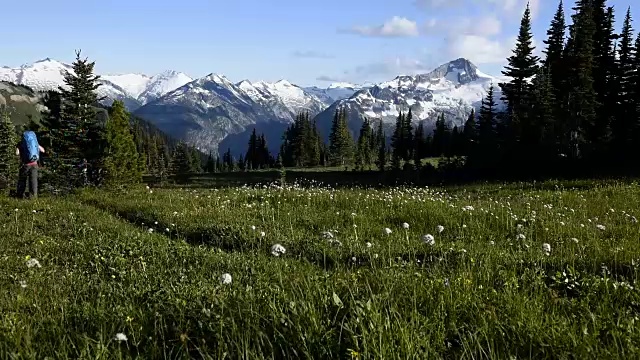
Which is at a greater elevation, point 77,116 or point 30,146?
point 77,116

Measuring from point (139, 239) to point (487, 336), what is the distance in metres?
7.31

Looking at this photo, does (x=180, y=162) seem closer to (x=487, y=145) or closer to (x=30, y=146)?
(x=487, y=145)

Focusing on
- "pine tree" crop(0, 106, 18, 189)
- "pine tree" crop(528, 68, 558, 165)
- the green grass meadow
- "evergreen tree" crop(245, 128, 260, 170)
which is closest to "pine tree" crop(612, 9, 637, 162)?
"pine tree" crop(528, 68, 558, 165)

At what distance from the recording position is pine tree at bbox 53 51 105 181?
1743 inches

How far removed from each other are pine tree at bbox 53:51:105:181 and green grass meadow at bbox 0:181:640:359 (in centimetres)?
3705

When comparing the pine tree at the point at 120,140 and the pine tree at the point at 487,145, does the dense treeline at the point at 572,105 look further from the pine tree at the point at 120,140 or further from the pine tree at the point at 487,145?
the pine tree at the point at 120,140

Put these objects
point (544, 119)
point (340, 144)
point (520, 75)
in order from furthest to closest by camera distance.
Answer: point (340, 144) < point (520, 75) < point (544, 119)

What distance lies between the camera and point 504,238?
9500mm

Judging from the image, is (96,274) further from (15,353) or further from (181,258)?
(15,353)

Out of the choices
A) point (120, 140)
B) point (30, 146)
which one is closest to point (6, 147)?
point (120, 140)

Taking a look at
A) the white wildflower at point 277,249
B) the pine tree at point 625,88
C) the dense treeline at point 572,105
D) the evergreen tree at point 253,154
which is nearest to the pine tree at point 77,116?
the dense treeline at point 572,105

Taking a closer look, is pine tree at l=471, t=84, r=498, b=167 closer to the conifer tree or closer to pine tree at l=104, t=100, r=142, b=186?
the conifer tree

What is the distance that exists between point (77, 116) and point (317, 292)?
47.3m

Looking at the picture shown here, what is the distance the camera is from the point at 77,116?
45.7 meters
